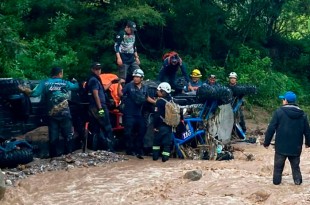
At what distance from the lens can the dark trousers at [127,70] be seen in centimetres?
1337

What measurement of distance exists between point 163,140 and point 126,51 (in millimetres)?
2561

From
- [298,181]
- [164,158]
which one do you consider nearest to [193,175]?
[298,181]

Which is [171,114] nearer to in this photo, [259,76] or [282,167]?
[282,167]

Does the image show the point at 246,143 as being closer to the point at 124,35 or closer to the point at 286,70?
the point at 124,35

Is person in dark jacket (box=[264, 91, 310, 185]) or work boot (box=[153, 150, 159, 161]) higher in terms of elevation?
person in dark jacket (box=[264, 91, 310, 185])

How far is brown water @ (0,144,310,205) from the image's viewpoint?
866 cm

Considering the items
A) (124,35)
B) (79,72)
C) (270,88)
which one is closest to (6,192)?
(124,35)

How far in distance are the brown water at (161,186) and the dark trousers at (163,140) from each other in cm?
31

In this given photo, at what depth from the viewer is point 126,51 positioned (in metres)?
13.4

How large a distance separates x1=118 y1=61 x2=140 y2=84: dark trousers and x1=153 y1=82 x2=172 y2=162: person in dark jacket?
161 centimetres

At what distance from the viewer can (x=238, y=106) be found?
14.4 m

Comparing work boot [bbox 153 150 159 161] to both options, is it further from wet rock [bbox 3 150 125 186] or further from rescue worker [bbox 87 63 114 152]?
rescue worker [bbox 87 63 114 152]

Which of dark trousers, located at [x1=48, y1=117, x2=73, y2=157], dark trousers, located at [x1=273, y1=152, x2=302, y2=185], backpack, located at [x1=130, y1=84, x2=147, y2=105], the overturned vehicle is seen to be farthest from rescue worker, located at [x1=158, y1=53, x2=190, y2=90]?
dark trousers, located at [x1=273, y1=152, x2=302, y2=185]

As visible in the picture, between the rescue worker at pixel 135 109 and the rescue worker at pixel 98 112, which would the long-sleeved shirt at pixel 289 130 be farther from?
the rescue worker at pixel 98 112
